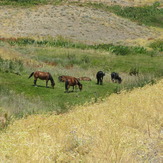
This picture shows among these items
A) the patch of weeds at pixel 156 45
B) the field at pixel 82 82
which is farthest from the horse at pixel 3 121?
the patch of weeds at pixel 156 45

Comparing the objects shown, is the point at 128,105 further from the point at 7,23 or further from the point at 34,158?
the point at 7,23

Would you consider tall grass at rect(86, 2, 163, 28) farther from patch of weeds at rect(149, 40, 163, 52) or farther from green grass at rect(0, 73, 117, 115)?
green grass at rect(0, 73, 117, 115)

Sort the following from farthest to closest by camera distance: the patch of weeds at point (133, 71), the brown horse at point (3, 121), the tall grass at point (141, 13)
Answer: the tall grass at point (141, 13) → the patch of weeds at point (133, 71) → the brown horse at point (3, 121)

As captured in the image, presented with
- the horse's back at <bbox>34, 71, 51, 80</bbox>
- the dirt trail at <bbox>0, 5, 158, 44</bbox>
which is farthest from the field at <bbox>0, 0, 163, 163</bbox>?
the horse's back at <bbox>34, 71, 51, 80</bbox>

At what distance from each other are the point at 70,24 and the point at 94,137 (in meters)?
63.2

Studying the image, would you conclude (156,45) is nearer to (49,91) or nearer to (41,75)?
(41,75)

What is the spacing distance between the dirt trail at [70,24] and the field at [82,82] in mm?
195

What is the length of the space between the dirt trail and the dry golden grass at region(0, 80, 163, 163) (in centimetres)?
4801

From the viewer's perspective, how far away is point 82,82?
24.4 meters

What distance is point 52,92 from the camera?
20.1 metres

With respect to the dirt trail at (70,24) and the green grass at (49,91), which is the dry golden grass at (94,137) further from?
the dirt trail at (70,24)

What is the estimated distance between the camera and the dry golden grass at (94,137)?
17.6 feet

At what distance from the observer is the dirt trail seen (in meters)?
61.8

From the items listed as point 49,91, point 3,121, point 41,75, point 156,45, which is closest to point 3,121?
point 3,121
